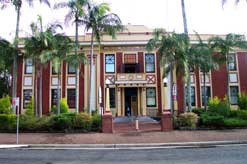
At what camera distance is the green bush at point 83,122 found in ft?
77.7

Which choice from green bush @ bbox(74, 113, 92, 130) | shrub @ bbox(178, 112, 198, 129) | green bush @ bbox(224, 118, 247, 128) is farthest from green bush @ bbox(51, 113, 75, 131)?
green bush @ bbox(224, 118, 247, 128)

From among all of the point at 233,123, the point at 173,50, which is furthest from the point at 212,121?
the point at 173,50

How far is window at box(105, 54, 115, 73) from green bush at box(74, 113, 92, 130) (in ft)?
42.6

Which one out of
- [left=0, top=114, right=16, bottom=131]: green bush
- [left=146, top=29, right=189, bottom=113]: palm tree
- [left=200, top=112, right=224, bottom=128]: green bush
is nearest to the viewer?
[left=200, top=112, right=224, bottom=128]: green bush

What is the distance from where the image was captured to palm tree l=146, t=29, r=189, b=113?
2617 centimetres

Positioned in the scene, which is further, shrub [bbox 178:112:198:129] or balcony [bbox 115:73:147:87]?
balcony [bbox 115:73:147:87]

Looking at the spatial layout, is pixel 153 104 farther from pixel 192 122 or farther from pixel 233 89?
pixel 192 122

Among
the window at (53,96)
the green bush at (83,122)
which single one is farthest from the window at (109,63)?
the green bush at (83,122)

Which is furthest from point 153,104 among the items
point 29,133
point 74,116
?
point 29,133

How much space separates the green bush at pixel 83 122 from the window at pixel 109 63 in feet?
42.6

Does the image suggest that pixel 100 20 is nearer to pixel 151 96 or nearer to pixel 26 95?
pixel 151 96

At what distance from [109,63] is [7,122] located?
15.0 m

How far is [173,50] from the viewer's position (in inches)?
1040

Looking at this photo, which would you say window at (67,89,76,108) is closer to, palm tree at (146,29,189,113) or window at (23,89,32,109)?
window at (23,89,32,109)
